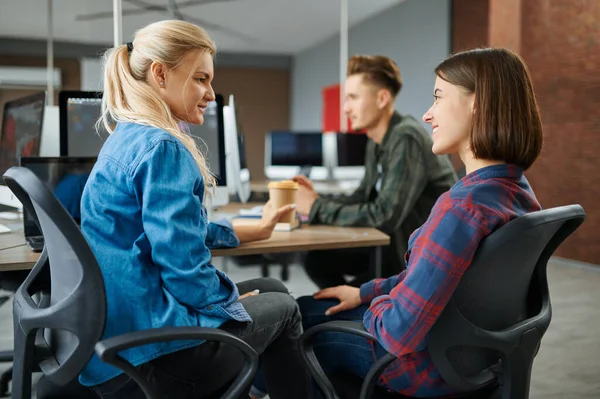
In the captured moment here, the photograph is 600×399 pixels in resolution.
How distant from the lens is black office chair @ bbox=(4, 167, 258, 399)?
0.91 m

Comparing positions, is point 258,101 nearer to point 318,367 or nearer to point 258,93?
point 258,93

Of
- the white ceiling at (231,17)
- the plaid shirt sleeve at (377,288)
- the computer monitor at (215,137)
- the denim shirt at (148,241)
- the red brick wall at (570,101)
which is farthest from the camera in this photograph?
the white ceiling at (231,17)

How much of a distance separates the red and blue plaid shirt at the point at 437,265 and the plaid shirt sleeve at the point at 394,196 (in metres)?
0.87

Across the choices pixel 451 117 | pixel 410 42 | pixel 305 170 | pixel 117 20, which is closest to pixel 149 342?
pixel 451 117

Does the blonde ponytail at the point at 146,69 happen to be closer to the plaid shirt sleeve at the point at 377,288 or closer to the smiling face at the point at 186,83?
the smiling face at the point at 186,83

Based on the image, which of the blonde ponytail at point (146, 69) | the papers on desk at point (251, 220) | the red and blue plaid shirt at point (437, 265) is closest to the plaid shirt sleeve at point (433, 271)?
the red and blue plaid shirt at point (437, 265)

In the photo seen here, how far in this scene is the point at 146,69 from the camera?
121 cm

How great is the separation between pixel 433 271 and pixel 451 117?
13.9 inches

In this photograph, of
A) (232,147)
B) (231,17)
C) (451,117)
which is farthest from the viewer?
(231,17)

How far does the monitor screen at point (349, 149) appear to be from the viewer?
202 inches

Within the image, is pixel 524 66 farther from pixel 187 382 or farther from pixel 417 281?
pixel 187 382

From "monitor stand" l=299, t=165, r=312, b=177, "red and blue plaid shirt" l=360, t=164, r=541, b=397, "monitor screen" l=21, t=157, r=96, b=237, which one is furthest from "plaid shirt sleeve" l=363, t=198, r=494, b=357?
"monitor stand" l=299, t=165, r=312, b=177

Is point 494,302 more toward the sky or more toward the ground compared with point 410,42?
more toward the ground

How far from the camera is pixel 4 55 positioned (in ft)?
27.9
